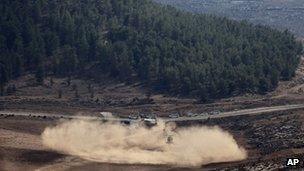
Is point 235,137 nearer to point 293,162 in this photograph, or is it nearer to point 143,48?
point 293,162

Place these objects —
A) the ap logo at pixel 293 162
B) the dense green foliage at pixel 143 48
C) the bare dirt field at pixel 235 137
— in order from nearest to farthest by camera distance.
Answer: the ap logo at pixel 293 162
the bare dirt field at pixel 235 137
the dense green foliage at pixel 143 48

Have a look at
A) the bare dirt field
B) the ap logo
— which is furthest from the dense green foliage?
the ap logo

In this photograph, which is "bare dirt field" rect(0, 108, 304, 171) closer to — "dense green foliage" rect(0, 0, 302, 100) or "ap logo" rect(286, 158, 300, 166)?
"ap logo" rect(286, 158, 300, 166)

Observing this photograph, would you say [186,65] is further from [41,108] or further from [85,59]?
[41,108]

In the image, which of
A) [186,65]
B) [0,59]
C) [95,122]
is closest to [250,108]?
[186,65]

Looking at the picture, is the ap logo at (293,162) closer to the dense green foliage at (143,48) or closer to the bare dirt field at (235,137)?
the bare dirt field at (235,137)

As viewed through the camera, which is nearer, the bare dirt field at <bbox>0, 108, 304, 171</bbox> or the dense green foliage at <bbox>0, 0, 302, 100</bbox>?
the bare dirt field at <bbox>0, 108, 304, 171</bbox>

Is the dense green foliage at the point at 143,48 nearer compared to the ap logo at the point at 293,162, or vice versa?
the ap logo at the point at 293,162

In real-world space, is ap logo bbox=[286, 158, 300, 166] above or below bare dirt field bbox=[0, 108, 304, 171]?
below

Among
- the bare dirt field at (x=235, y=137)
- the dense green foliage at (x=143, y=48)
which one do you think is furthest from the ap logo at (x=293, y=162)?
the dense green foliage at (x=143, y=48)
